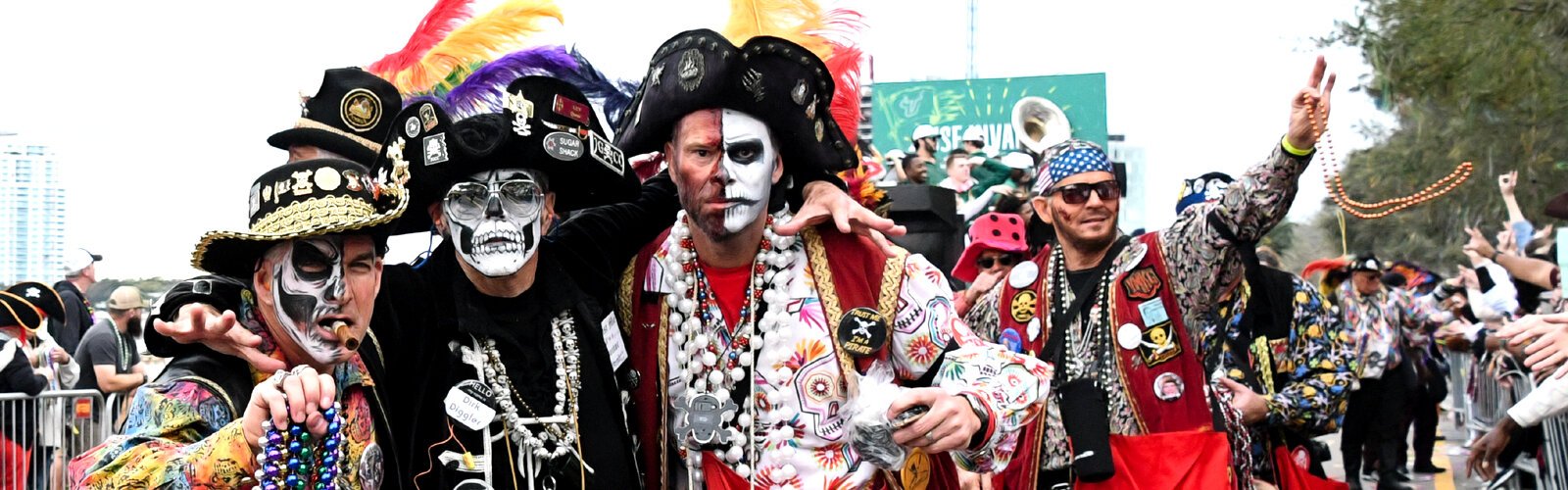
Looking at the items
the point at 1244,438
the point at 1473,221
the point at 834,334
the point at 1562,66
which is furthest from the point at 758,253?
the point at 1473,221

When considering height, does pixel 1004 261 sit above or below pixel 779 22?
below

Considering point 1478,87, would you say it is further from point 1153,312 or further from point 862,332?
point 862,332

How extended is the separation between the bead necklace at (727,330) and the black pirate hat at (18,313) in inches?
253

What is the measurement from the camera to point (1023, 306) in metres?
5.81

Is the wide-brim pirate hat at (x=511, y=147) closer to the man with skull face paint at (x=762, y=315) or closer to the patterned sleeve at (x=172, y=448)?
the man with skull face paint at (x=762, y=315)

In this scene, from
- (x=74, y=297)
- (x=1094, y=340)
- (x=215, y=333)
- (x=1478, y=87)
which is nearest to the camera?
(x=215, y=333)

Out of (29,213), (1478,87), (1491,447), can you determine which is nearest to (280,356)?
(1491,447)

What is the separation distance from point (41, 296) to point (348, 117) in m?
6.19

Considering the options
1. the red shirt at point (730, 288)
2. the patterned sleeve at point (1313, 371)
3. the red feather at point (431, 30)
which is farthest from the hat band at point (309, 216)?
the patterned sleeve at point (1313, 371)

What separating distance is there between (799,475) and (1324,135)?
2.43 m

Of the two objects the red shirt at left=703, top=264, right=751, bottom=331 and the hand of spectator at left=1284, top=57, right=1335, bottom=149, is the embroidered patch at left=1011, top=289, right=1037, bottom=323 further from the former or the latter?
the red shirt at left=703, top=264, right=751, bottom=331

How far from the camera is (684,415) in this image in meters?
4.04

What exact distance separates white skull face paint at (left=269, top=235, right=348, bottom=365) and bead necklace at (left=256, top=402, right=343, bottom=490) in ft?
0.66

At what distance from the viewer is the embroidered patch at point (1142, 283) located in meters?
5.53
